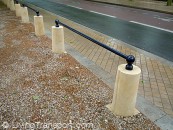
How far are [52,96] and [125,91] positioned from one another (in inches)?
61.5

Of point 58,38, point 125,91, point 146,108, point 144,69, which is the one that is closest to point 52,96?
point 125,91

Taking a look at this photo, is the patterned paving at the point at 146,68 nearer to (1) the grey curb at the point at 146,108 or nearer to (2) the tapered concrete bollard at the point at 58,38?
(1) the grey curb at the point at 146,108

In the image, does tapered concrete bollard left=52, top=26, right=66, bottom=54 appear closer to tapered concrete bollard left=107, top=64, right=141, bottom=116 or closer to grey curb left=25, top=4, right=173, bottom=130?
grey curb left=25, top=4, right=173, bottom=130

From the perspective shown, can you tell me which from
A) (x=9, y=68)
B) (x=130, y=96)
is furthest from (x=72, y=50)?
(x=130, y=96)

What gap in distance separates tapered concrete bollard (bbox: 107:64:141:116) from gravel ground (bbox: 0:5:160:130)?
0.12 meters

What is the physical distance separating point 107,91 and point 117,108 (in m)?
0.78

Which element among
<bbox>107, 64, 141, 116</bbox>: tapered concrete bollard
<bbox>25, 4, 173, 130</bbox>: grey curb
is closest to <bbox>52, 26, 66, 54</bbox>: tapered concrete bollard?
<bbox>25, 4, 173, 130</bbox>: grey curb

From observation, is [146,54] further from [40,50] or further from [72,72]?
[40,50]

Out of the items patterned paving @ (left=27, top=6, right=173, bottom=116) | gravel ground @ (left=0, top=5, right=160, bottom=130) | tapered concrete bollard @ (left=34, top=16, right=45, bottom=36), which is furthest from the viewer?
tapered concrete bollard @ (left=34, top=16, right=45, bottom=36)

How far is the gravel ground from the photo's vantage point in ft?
10.4

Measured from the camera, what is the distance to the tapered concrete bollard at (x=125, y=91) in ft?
9.80

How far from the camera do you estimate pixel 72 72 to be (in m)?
4.89

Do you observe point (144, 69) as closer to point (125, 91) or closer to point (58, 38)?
point (125, 91)

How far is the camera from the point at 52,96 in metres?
3.85
